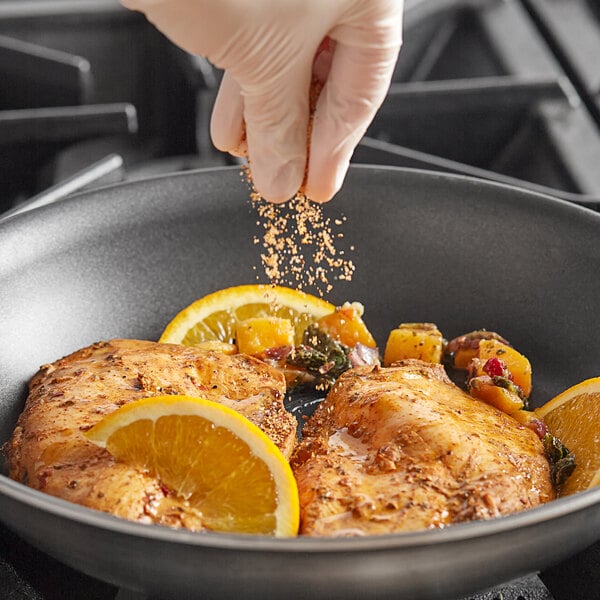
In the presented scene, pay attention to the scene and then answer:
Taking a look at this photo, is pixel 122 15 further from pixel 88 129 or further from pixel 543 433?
pixel 543 433

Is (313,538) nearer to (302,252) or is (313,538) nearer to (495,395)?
(495,395)

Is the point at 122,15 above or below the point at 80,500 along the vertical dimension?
above

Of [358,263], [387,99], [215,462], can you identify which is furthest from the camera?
[387,99]

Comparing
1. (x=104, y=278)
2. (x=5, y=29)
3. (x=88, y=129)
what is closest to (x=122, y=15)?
(x=5, y=29)

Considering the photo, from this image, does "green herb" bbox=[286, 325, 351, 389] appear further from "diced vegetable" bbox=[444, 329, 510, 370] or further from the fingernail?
the fingernail

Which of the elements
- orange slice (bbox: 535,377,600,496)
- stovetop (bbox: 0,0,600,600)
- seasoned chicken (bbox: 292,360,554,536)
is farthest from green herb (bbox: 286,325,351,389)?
stovetop (bbox: 0,0,600,600)

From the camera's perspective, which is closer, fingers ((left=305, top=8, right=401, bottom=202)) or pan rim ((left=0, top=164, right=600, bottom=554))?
pan rim ((left=0, top=164, right=600, bottom=554))

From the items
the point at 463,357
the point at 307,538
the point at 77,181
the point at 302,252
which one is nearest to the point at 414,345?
the point at 463,357
